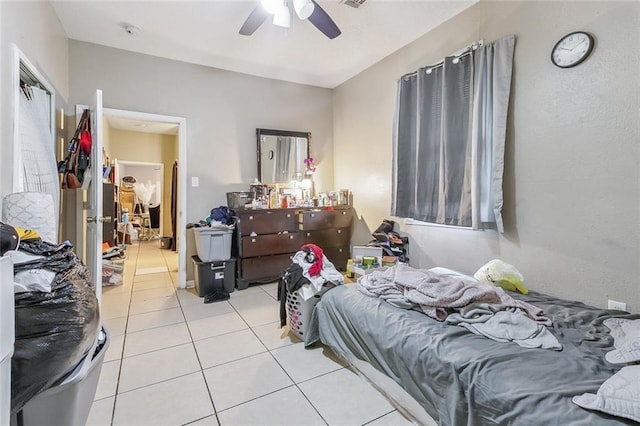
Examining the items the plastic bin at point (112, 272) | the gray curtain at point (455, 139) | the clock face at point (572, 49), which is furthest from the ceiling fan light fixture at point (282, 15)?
the plastic bin at point (112, 272)

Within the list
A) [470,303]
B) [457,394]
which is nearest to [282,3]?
[470,303]

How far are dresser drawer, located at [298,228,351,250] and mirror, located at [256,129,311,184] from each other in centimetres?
91

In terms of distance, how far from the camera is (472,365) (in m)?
1.21

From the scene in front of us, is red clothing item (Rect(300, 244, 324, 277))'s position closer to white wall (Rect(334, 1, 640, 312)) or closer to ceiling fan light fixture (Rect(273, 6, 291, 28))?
white wall (Rect(334, 1, 640, 312))

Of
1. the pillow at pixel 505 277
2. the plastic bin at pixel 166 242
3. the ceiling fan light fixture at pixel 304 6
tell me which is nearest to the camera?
the ceiling fan light fixture at pixel 304 6

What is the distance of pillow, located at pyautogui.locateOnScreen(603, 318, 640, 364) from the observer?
3.91 ft

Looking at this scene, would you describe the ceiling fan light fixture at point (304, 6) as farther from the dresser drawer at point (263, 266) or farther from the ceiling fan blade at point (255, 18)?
the dresser drawer at point (263, 266)

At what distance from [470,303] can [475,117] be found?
1.67 metres

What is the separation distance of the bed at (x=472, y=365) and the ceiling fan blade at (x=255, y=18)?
2163 millimetres

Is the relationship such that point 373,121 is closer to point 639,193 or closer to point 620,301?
point 639,193

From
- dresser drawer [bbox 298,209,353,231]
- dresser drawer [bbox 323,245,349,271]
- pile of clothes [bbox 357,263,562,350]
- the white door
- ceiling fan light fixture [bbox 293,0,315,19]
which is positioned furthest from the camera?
dresser drawer [bbox 323,245,349,271]

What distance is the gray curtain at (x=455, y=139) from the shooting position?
2.47m

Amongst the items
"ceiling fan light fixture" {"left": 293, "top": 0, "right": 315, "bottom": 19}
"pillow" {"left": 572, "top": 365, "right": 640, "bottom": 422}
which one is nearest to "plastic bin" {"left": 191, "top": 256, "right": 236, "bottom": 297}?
"ceiling fan light fixture" {"left": 293, "top": 0, "right": 315, "bottom": 19}

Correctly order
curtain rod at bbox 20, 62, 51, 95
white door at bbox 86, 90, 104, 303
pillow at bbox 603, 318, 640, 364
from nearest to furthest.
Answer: pillow at bbox 603, 318, 640, 364 → curtain rod at bbox 20, 62, 51, 95 → white door at bbox 86, 90, 104, 303
